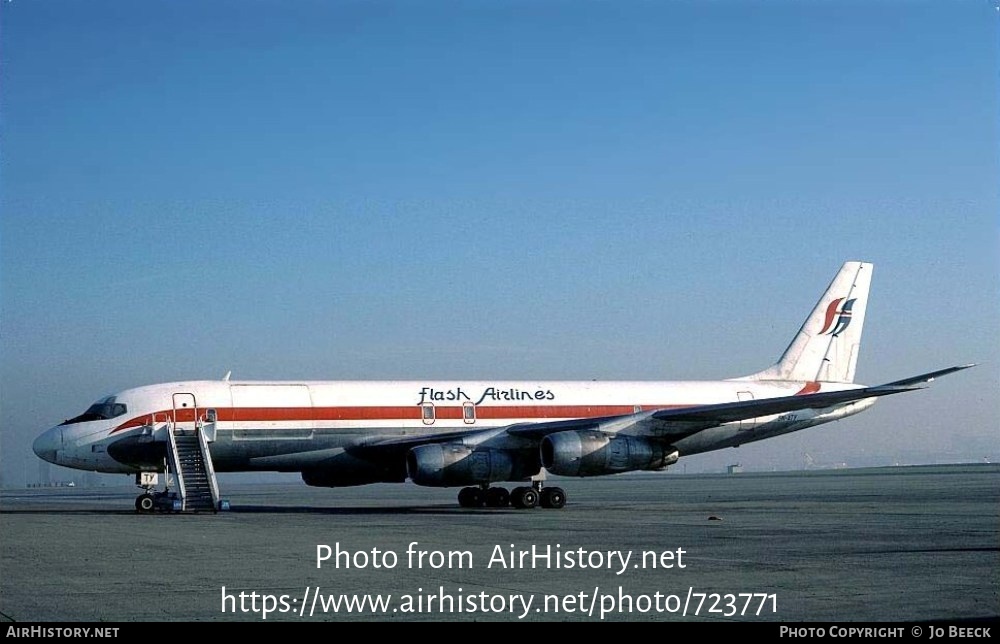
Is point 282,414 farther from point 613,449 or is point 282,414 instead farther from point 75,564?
point 75,564

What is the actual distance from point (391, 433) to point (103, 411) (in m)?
7.68

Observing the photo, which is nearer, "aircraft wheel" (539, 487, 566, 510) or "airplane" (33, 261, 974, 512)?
"airplane" (33, 261, 974, 512)

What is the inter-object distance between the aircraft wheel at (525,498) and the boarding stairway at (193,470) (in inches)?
301

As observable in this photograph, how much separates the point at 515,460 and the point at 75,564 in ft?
53.6

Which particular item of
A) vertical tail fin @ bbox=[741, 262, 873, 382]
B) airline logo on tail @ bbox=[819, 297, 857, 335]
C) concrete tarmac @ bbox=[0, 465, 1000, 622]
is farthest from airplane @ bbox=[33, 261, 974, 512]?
airline logo on tail @ bbox=[819, 297, 857, 335]

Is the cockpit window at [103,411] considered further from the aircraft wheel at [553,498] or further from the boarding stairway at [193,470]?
the aircraft wheel at [553,498]

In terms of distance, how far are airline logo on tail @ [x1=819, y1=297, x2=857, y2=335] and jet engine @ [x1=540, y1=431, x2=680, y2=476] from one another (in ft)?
36.7

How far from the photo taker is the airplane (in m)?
29.9

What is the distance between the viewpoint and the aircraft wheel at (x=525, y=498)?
101 feet

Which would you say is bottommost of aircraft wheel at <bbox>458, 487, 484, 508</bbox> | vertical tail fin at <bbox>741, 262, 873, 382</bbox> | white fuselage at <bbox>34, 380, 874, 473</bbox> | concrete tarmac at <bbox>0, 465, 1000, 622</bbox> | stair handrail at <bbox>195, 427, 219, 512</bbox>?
concrete tarmac at <bbox>0, 465, 1000, 622</bbox>

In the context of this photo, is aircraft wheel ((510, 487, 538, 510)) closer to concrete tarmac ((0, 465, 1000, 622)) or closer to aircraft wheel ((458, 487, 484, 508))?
aircraft wheel ((458, 487, 484, 508))

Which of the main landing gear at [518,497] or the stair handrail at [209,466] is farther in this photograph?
the main landing gear at [518,497]

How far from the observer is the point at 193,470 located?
101 feet

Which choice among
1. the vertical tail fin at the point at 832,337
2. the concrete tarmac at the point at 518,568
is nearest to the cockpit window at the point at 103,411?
the concrete tarmac at the point at 518,568
